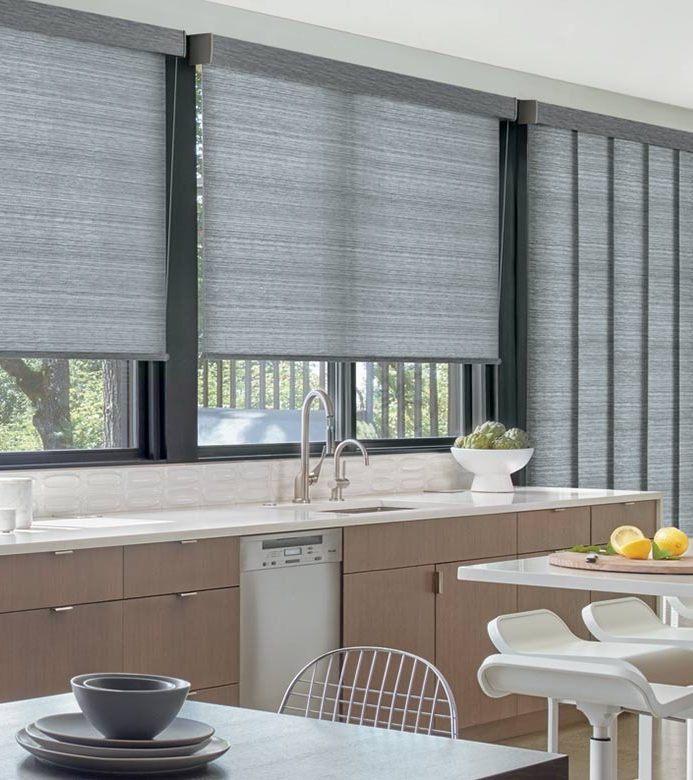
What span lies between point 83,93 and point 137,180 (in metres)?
0.35

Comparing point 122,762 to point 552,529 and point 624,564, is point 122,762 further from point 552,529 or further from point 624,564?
point 552,529

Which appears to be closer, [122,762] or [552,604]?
[122,762]

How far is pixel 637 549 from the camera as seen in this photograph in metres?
3.43

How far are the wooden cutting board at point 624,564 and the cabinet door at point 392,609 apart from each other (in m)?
1.15

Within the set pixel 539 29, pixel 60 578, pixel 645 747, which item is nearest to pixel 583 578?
pixel 645 747

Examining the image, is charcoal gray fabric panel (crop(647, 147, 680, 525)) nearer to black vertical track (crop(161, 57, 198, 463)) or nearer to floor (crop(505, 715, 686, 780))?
floor (crop(505, 715, 686, 780))

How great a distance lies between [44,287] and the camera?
4.45 metres

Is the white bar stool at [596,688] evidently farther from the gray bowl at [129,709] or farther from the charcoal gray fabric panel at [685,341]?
the charcoal gray fabric panel at [685,341]

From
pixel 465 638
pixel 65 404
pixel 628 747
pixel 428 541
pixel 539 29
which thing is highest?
pixel 539 29

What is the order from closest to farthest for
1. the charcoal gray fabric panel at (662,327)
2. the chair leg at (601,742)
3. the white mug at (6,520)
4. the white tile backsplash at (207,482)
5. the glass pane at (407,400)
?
the chair leg at (601,742) < the white mug at (6,520) < the white tile backsplash at (207,482) < the glass pane at (407,400) < the charcoal gray fabric panel at (662,327)

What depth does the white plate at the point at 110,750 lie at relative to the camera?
1583mm

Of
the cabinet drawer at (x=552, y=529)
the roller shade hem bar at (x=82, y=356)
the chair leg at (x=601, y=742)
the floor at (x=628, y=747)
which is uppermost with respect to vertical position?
the roller shade hem bar at (x=82, y=356)

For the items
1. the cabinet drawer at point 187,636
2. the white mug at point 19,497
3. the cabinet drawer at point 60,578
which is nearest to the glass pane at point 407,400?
the cabinet drawer at point 187,636

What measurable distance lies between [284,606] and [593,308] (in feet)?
8.71
